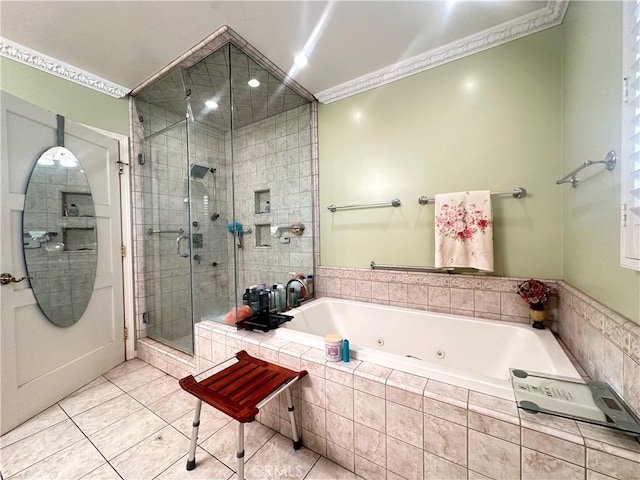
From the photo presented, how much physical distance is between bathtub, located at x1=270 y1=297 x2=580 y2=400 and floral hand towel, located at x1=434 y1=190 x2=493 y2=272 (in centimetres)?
41

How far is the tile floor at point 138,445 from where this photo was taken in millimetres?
1203

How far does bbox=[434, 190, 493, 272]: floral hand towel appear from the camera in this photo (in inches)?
66.1

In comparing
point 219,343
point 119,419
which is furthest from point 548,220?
point 119,419

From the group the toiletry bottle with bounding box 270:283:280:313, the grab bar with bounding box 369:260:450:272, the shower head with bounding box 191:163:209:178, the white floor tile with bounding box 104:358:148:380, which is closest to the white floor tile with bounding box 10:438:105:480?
the white floor tile with bounding box 104:358:148:380

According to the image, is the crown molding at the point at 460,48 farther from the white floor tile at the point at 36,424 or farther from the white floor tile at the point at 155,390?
the white floor tile at the point at 36,424

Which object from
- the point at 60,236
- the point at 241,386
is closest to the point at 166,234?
the point at 60,236

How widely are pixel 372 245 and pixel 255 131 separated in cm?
159

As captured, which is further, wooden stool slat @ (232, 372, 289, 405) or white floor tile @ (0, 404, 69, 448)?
white floor tile @ (0, 404, 69, 448)

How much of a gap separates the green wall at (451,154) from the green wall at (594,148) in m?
0.10

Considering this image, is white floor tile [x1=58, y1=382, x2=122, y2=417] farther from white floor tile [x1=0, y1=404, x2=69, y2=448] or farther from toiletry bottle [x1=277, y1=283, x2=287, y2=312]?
Answer: toiletry bottle [x1=277, y1=283, x2=287, y2=312]

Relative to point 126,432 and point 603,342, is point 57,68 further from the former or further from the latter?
point 603,342

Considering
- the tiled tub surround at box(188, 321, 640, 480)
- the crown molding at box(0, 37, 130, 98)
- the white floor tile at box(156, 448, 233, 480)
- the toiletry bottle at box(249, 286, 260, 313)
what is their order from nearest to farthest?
the tiled tub surround at box(188, 321, 640, 480) → the white floor tile at box(156, 448, 233, 480) → the crown molding at box(0, 37, 130, 98) → the toiletry bottle at box(249, 286, 260, 313)

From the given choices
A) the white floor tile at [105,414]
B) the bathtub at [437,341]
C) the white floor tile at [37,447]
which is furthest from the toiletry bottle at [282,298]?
the white floor tile at [37,447]

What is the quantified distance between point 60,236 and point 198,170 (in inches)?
42.4
